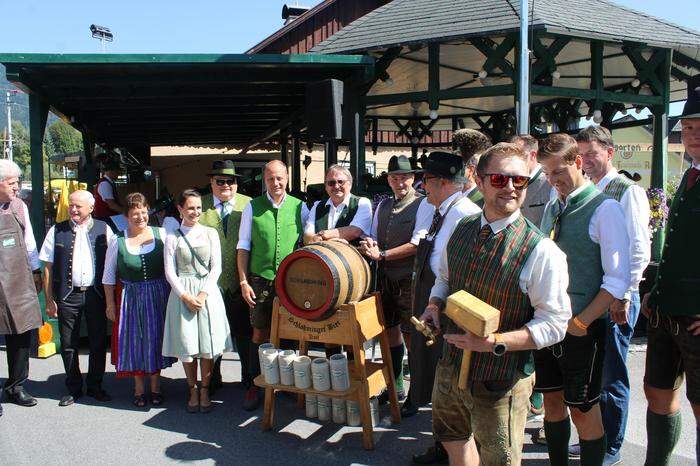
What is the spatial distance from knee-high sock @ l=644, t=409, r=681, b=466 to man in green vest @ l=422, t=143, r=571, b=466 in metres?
1.03

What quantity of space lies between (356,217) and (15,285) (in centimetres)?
272

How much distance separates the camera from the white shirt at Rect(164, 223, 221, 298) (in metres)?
4.20

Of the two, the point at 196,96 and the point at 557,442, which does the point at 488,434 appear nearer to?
the point at 557,442

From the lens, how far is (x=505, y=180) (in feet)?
7.17

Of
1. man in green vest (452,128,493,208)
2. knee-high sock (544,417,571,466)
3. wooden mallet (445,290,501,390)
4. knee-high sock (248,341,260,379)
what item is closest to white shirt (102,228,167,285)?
knee-high sock (248,341,260,379)

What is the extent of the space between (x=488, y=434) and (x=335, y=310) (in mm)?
1486

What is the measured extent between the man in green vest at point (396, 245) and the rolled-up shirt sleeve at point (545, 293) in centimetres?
172

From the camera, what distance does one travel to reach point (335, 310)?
3.52 m

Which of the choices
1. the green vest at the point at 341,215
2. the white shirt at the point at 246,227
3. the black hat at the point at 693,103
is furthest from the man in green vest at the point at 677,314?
the white shirt at the point at 246,227

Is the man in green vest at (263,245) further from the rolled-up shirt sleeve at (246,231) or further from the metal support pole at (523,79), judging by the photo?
the metal support pole at (523,79)

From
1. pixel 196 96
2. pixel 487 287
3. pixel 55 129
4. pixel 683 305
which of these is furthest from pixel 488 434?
pixel 55 129

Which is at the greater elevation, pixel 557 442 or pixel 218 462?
pixel 557 442

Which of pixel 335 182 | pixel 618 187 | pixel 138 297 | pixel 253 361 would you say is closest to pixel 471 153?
pixel 618 187

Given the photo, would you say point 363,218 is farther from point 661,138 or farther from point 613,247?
point 661,138
